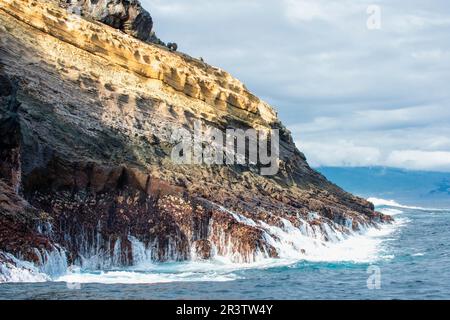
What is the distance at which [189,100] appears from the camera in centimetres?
5688

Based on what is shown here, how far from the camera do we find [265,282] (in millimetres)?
26953

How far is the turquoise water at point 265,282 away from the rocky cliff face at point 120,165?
250 cm

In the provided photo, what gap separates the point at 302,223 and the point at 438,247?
853 centimetres

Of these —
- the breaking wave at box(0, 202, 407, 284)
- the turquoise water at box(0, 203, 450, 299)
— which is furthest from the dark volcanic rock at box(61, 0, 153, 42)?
the turquoise water at box(0, 203, 450, 299)

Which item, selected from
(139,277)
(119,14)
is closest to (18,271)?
(139,277)

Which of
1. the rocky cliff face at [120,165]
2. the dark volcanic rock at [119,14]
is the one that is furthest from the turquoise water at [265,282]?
the dark volcanic rock at [119,14]

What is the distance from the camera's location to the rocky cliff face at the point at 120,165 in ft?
105

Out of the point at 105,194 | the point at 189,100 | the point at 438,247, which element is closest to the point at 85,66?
the point at 189,100

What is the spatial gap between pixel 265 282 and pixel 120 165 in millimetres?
13716

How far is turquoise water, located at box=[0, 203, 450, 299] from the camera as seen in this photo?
2298cm

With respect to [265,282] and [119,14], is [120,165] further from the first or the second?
[119,14]

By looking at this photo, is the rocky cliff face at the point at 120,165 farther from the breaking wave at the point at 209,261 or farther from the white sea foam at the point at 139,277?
the white sea foam at the point at 139,277

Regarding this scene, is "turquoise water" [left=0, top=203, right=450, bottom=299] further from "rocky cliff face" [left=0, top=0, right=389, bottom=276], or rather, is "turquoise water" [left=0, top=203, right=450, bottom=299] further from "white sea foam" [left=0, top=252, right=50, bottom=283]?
"rocky cliff face" [left=0, top=0, right=389, bottom=276]
